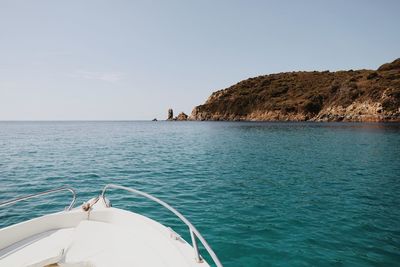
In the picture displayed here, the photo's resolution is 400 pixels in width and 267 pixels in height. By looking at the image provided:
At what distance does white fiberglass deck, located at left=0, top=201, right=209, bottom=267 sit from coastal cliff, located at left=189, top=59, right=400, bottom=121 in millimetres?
116825

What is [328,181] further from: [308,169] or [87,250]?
[87,250]

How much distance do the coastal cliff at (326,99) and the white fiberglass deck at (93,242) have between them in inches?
4599

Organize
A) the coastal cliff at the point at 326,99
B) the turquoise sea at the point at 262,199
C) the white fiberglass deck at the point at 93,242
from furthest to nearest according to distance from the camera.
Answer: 1. the coastal cliff at the point at 326,99
2. the turquoise sea at the point at 262,199
3. the white fiberglass deck at the point at 93,242

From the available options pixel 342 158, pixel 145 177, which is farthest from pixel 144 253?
pixel 342 158

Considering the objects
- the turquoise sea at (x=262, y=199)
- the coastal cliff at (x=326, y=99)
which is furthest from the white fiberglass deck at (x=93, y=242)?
the coastal cliff at (x=326, y=99)

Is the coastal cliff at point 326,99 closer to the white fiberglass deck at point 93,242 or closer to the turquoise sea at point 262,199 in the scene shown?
the turquoise sea at point 262,199

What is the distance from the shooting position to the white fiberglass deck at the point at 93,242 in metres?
4.45

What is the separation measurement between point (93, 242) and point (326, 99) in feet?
517

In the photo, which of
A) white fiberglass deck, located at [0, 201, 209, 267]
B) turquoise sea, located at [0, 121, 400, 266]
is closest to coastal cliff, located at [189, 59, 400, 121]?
turquoise sea, located at [0, 121, 400, 266]

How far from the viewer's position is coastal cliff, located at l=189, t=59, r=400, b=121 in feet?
338

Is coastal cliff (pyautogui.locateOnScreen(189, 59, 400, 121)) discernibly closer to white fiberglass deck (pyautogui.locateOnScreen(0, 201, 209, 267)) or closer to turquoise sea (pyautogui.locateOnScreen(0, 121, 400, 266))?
turquoise sea (pyautogui.locateOnScreen(0, 121, 400, 266))

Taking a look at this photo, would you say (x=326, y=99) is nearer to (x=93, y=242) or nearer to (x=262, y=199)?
(x=262, y=199)

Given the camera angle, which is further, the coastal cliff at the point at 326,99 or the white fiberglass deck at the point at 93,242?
the coastal cliff at the point at 326,99

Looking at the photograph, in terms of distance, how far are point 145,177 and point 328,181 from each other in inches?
497
